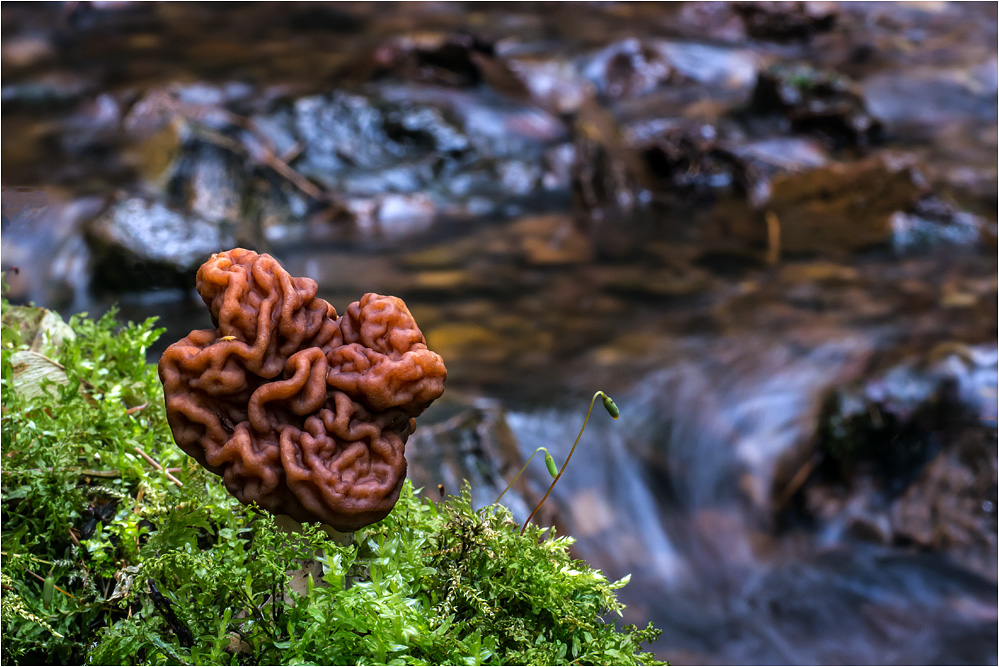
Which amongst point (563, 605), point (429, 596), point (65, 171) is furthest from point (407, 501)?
point (65, 171)

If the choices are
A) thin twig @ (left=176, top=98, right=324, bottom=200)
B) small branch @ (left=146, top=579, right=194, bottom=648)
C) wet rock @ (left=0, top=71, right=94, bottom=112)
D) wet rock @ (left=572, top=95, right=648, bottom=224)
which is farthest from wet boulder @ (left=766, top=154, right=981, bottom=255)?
wet rock @ (left=0, top=71, right=94, bottom=112)

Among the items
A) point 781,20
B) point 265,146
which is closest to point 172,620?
point 265,146

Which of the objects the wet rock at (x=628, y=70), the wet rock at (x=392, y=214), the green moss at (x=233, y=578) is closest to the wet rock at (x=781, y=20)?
the wet rock at (x=628, y=70)

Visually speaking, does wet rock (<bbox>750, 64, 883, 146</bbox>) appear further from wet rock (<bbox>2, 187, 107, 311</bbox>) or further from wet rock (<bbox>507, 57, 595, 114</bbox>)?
wet rock (<bbox>2, 187, 107, 311</bbox>)

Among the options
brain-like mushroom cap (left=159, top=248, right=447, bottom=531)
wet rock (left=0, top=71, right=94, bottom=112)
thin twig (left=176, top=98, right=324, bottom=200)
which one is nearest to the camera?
brain-like mushroom cap (left=159, top=248, right=447, bottom=531)

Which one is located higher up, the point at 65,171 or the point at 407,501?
the point at 407,501

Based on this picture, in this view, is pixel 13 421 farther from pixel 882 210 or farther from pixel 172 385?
pixel 882 210
